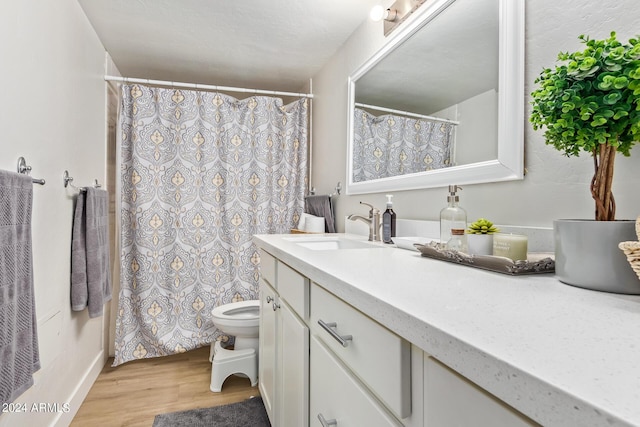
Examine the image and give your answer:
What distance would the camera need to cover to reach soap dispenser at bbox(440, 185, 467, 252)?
1012 millimetres

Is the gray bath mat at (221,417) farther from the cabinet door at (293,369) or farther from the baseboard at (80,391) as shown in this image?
the cabinet door at (293,369)

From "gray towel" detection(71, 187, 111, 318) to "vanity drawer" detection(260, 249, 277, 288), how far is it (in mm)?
957

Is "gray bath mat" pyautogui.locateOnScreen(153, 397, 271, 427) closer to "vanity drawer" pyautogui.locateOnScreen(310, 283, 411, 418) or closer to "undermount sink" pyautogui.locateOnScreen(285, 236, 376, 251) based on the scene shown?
"undermount sink" pyautogui.locateOnScreen(285, 236, 376, 251)

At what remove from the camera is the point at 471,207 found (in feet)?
3.88

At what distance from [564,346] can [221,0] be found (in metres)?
2.04

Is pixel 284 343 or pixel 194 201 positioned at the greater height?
pixel 194 201

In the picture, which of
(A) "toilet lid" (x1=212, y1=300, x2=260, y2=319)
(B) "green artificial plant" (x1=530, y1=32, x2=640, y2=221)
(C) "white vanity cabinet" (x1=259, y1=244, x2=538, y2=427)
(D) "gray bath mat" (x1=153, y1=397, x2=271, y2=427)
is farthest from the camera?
(A) "toilet lid" (x1=212, y1=300, x2=260, y2=319)

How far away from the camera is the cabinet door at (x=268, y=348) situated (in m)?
1.47

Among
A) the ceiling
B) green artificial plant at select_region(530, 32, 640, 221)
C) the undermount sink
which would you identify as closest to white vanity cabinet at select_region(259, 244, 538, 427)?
the undermount sink

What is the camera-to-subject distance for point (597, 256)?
2.07ft

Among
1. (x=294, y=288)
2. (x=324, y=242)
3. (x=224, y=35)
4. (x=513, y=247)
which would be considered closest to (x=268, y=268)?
(x=324, y=242)

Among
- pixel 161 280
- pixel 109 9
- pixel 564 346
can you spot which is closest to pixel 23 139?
pixel 109 9

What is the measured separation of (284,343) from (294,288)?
0.28m

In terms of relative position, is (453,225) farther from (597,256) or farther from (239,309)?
(239,309)
